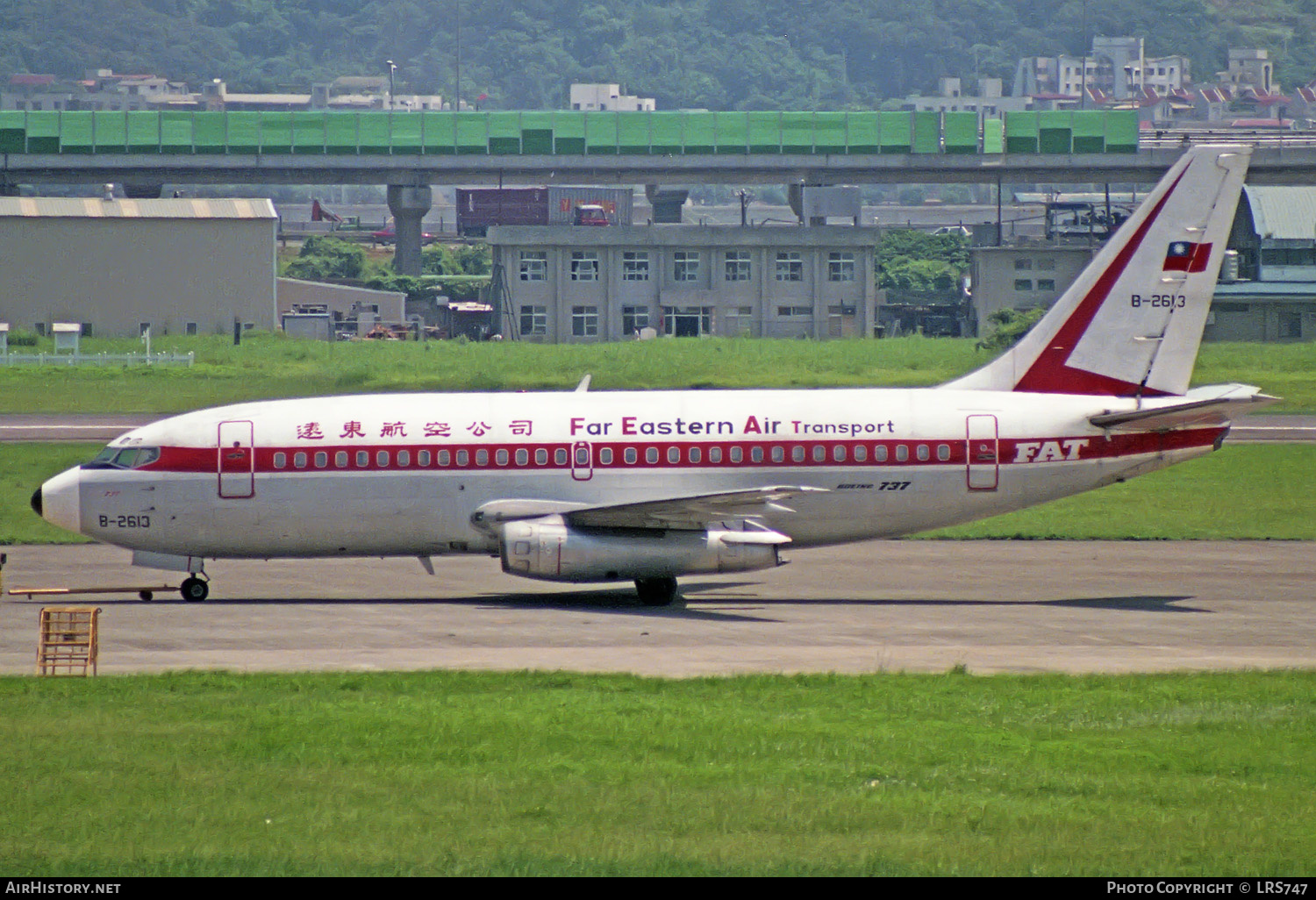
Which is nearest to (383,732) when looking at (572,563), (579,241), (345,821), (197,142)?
(345,821)

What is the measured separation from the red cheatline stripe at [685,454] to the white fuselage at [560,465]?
0.03 meters

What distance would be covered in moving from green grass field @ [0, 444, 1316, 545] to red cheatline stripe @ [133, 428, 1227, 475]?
8.93 m

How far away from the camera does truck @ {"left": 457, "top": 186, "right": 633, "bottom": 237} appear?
146 meters

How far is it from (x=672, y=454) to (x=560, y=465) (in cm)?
221

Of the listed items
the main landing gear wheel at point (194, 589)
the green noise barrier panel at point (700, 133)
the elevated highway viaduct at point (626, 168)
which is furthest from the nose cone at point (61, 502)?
the green noise barrier panel at point (700, 133)

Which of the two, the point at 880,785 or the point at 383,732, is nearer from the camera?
the point at 880,785

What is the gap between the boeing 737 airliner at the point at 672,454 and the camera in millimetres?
34188

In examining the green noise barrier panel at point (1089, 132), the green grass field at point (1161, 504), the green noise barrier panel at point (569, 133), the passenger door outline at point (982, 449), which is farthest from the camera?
the green noise barrier panel at point (1089, 132)

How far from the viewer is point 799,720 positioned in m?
21.9

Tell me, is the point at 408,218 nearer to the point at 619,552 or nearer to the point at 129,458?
the point at 129,458

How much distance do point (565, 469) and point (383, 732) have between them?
1361 centimetres

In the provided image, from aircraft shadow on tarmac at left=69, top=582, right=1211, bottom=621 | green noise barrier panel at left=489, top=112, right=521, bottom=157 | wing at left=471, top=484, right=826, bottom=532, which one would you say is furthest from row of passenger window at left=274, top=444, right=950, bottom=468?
green noise barrier panel at left=489, top=112, right=521, bottom=157

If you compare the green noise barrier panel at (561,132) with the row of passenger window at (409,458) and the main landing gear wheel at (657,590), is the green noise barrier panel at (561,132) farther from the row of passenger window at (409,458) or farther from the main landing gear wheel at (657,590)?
A: the main landing gear wheel at (657,590)
